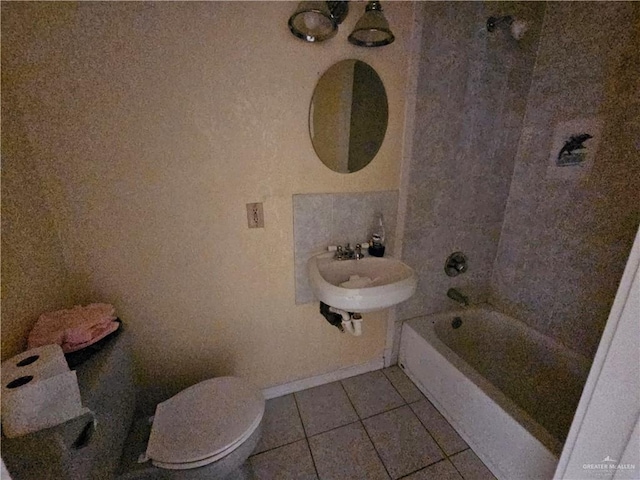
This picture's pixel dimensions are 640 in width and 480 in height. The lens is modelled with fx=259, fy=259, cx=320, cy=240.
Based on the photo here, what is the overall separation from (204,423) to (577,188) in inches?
78.9

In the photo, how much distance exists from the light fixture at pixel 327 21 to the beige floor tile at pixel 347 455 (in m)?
1.84

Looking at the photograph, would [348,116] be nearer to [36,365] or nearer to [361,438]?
[36,365]

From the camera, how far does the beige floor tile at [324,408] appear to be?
137 centimetres

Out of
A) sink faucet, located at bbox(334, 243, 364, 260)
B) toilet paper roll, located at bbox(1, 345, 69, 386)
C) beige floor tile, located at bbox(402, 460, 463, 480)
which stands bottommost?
beige floor tile, located at bbox(402, 460, 463, 480)

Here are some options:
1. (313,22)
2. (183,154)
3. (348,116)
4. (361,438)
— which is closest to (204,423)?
(361,438)

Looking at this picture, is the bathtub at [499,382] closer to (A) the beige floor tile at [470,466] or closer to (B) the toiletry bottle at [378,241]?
(A) the beige floor tile at [470,466]

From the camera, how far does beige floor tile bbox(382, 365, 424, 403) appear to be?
59.8 inches

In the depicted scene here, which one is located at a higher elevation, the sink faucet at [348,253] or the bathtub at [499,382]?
the sink faucet at [348,253]

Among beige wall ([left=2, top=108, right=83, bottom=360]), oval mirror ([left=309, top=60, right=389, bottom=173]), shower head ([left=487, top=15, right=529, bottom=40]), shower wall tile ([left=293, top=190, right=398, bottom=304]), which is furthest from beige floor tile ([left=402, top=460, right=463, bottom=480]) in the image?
shower head ([left=487, top=15, right=529, bottom=40])

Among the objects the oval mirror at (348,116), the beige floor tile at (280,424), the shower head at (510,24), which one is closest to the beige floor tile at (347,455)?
the beige floor tile at (280,424)

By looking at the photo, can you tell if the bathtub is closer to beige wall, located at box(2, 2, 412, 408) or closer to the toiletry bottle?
the toiletry bottle

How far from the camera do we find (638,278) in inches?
21.1

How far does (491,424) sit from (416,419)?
1.23 feet

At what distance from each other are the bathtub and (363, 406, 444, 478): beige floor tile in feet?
0.60
